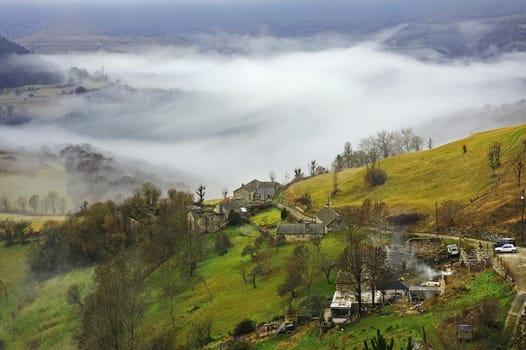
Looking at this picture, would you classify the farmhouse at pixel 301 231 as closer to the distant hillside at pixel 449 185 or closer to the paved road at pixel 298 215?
the paved road at pixel 298 215

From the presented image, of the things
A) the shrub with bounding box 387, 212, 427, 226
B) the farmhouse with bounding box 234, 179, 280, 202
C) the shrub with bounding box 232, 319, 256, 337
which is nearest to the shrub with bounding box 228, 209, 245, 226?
the shrub with bounding box 387, 212, 427, 226

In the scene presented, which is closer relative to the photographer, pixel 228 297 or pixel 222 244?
pixel 228 297

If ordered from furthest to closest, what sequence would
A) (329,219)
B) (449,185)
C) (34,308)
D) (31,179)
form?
1. (31,179)
2. (449,185)
3. (329,219)
4. (34,308)

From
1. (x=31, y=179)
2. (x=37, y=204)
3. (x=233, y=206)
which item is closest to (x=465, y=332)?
(x=233, y=206)

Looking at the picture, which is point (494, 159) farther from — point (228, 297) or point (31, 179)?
point (31, 179)

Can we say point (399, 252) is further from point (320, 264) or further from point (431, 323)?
point (431, 323)

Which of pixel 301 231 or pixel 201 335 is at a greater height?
pixel 301 231

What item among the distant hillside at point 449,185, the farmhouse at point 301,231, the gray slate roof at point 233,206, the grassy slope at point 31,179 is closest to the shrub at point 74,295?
the farmhouse at point 301,231

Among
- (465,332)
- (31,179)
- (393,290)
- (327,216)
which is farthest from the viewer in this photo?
(31,179)

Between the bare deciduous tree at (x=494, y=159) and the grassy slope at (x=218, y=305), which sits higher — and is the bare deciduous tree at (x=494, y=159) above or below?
above
